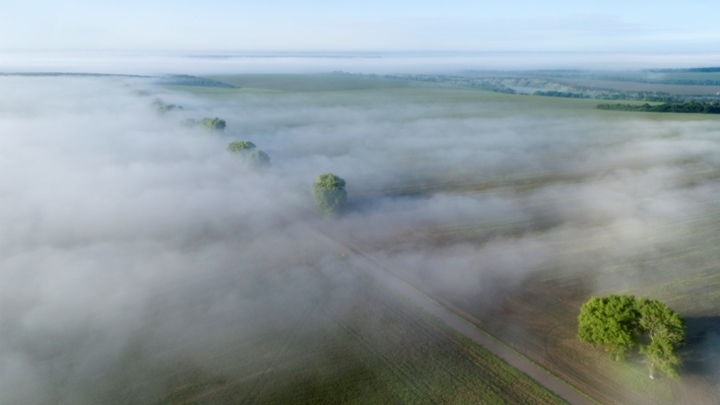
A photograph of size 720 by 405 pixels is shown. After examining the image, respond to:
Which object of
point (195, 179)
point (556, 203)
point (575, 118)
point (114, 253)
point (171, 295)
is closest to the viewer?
→ point (171, 295)

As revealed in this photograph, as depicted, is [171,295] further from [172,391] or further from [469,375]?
[469,375]

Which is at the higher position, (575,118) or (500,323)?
(575,118)

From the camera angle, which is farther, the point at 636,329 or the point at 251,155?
the point at 251,155

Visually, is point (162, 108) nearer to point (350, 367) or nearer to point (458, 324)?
point (350, 367)

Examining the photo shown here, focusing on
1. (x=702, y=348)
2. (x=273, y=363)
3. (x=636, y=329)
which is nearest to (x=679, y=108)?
(x=702, y=348)

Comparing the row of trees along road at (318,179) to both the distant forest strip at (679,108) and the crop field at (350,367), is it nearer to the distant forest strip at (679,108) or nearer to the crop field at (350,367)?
the crop field at (350,367)

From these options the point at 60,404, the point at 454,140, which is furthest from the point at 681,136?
the point at 60,404
